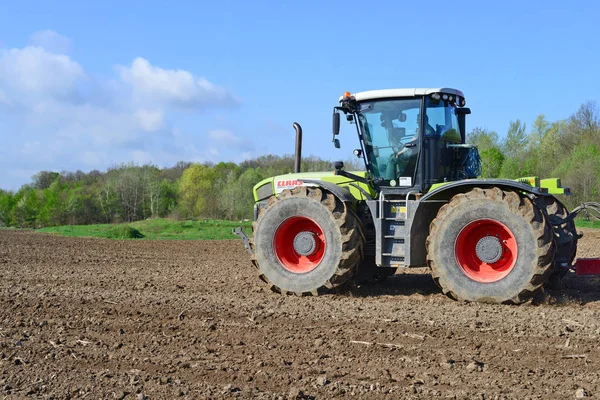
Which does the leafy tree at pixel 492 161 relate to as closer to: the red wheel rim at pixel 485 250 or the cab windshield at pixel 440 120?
the cab windshield at pixel 440 120

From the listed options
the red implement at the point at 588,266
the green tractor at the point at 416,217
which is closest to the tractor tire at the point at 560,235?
the green tractor at the point at 416,217

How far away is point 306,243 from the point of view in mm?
8289

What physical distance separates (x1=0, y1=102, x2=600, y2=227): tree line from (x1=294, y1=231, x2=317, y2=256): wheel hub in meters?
26.5

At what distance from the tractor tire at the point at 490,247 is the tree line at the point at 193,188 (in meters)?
27.3

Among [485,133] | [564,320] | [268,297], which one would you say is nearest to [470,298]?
[564,320]

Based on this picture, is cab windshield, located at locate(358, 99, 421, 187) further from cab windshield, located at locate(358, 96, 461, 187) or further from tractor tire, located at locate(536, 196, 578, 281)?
tractor tire, located at locate(536, 196, 578, 281)

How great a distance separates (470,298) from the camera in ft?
23.7

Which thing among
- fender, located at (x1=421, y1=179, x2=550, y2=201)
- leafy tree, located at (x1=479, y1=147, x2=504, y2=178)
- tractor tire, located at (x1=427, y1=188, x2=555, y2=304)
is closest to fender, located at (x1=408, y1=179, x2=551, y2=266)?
fender, located at (x1=421, y1=179, x2=550, y2=201)

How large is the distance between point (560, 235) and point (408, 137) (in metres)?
2.17

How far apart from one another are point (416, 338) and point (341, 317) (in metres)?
1.15

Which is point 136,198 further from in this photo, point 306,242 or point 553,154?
point 306,242

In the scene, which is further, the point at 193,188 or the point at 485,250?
the point at 193,188

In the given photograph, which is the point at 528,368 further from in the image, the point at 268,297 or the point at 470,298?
the point at 268,297

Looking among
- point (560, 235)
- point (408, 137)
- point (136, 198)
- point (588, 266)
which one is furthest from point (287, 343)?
point (136, 198)
